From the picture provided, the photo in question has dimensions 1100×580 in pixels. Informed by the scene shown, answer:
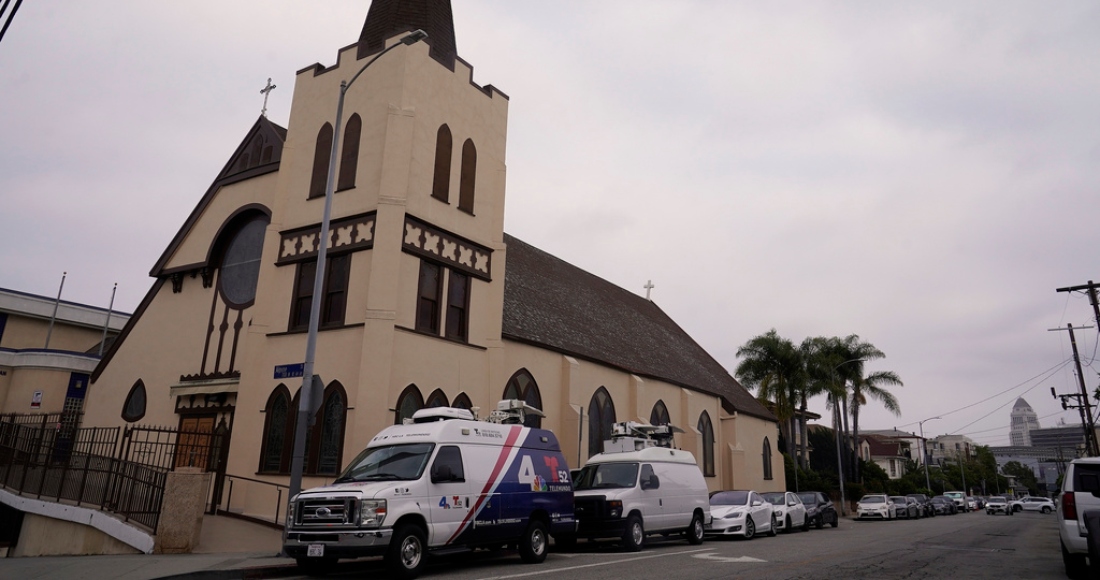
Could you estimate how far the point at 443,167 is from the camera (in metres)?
20.5

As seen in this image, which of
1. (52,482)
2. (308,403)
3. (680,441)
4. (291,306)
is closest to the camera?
(308,403)

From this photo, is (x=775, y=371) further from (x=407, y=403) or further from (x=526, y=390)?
(x=407, y=403)

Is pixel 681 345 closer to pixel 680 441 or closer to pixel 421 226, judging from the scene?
pixel 680 441

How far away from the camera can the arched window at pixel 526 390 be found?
2234 cm

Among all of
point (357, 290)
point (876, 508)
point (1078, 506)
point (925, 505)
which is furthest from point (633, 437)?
point (925, 505)

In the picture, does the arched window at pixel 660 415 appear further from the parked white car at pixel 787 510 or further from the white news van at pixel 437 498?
the white news van at pixel 437 498

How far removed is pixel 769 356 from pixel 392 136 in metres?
34.6

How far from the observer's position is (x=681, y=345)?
1556 inches

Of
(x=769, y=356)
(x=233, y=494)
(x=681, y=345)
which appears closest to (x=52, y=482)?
(x=233, y=494)

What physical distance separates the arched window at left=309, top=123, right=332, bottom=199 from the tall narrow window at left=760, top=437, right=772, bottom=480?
1119 inches

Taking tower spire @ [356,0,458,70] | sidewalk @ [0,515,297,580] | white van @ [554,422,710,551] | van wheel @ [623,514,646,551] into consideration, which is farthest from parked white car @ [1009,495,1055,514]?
sidewalk @ [0,515,297,580]

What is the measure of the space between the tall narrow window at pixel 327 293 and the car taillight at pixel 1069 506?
1511cm

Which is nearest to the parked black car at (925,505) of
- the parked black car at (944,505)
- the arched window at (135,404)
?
the parked black car at (944,505)

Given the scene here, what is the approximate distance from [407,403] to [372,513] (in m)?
7.56
